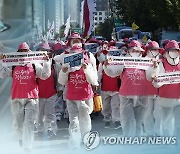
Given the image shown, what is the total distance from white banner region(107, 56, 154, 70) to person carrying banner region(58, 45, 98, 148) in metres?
0.33

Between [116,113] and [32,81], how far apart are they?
2.40 metres

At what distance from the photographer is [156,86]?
614cm

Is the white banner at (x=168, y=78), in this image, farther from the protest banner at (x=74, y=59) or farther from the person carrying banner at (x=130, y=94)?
the protest banner at (x=74, y=59)

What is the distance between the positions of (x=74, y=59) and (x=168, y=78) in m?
1.22

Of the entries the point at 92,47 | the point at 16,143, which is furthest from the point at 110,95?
the point at 16,143

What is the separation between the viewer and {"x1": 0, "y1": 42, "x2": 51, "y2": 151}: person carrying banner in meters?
6.05

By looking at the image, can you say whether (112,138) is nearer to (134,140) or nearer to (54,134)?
(134,140)

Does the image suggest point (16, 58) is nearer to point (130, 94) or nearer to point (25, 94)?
point (25, 94)

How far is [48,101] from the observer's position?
705cm

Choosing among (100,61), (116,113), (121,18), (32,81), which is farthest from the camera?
(121,18)

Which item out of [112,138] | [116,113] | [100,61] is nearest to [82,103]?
[112,138]

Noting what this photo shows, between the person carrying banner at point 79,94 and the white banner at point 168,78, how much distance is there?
84 cm

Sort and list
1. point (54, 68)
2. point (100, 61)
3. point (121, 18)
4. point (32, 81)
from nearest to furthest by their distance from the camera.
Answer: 1. point (32, 81)
2. point (54, 68)
3. point (100, 61)
4. point (121, 18)

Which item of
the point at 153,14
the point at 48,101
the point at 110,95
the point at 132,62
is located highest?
the point at 153,14
